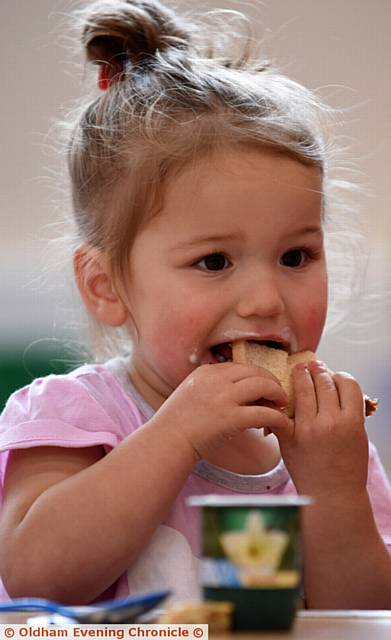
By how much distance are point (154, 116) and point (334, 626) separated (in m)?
0.81

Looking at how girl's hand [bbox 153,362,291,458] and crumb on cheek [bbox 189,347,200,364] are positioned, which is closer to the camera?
girl's hand [bbox 153,362,291,458]

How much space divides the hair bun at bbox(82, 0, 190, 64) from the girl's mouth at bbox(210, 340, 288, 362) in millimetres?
493

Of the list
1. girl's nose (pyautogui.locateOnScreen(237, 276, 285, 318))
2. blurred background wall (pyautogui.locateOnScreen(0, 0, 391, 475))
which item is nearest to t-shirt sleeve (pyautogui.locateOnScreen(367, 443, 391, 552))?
girl's nose (pyautogui.locateOnScreen(237, 276, 285, 318))

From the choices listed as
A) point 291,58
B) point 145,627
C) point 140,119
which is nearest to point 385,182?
point 291,58

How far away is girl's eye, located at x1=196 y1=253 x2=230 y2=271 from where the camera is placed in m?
1.27

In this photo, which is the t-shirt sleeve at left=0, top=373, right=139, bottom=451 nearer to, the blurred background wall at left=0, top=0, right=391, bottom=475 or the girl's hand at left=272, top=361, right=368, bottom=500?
the girl's hand at left=272, top=361, right=368, bottom=500

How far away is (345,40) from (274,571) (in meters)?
3.03

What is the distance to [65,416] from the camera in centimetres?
125

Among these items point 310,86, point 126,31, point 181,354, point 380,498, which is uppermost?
point 310,86

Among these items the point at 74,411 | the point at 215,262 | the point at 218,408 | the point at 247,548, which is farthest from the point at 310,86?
the point at 247,548

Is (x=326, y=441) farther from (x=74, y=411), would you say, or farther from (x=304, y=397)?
(x=74, y=411)

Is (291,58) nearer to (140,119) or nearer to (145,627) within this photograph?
(140,119)

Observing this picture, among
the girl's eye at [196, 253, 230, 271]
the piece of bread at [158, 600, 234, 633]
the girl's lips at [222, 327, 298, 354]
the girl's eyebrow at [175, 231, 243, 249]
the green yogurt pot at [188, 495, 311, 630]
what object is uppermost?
the girl's eyebrow at [175, 231, 243, 249]

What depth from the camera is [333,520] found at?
1.14 meters
